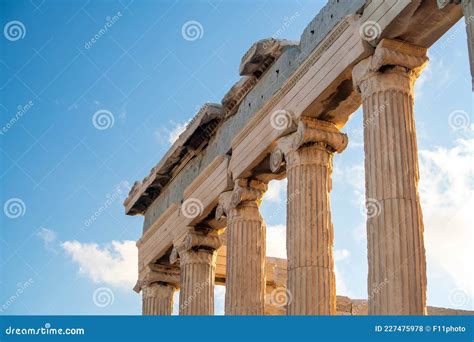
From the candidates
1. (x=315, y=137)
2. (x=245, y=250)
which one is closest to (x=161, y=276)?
(x=245, y=250)

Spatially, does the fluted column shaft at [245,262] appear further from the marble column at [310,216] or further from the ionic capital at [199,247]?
the ionic capital at [199,247]

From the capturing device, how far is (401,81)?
1964 centimetres

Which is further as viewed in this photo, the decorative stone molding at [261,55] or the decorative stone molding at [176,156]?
the decorative stone molding at [176,156]

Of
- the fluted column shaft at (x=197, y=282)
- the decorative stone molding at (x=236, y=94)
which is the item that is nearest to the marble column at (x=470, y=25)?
the decorative stone molding at (x=236, y=94)

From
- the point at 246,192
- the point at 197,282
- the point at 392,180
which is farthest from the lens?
the point at 197,282

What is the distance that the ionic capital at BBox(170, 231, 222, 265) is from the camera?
28828 mm

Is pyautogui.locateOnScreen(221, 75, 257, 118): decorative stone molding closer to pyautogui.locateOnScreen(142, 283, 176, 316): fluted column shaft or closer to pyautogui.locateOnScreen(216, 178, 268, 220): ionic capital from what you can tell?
pyautogui.locateOnScreen(216, 178, 268, 220): ionic capital

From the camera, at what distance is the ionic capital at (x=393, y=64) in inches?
770

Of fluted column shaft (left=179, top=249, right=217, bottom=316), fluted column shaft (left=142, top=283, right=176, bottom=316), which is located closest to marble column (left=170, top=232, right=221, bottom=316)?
fluted column shaft (left=179, top=249, right=217, bottom=316)

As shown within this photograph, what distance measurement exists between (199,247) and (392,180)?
1135cm

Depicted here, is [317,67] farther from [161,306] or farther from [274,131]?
[161,306]

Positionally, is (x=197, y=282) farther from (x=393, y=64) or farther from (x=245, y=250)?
(x=393, y=64)

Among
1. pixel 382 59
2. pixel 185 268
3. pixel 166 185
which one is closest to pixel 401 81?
pixel 382 59

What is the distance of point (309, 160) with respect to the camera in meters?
22.5
